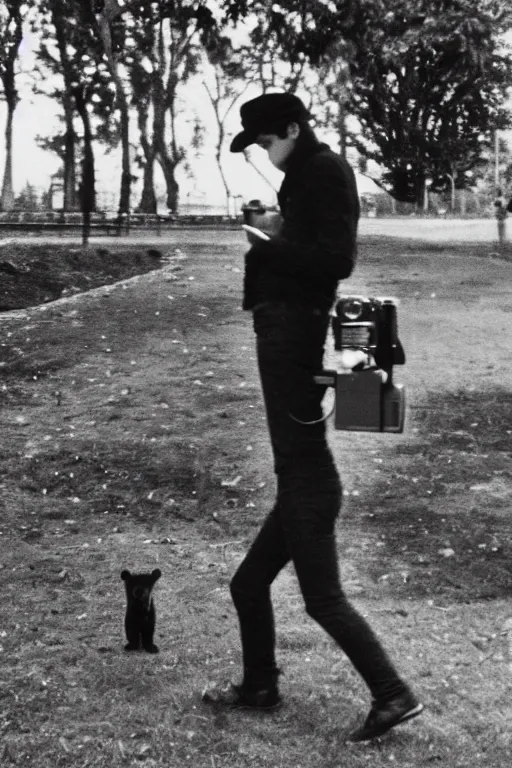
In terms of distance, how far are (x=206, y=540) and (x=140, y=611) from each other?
80.5 inches

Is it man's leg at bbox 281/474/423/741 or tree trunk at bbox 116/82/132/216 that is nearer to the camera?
man's leg at bbox 281/474/423/741

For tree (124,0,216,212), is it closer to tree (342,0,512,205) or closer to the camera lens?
tree (342,0,512,205)

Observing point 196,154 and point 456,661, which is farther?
point 196,154

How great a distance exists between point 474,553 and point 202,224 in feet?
84.2

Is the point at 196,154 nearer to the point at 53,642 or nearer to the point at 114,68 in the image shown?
the point at 114,68

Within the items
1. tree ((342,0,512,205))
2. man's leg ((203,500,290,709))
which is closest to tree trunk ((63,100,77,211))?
tree ((342,0,512,205))

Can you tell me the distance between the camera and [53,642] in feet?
17.6

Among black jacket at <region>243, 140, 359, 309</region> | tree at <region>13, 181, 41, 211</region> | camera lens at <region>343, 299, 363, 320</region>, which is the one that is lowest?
camera lens at <region>343, 299, 363, 320</region>

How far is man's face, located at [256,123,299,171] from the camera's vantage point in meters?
3.81

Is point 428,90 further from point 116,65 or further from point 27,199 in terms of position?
point 27,199

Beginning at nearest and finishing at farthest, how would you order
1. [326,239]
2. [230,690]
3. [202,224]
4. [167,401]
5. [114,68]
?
[326,239] < [230,690] < [167,401] < [114,68] < [202,224]

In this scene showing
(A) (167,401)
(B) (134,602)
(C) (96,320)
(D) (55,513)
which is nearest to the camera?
(B) (134,602)

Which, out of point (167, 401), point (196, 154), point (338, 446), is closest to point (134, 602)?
point (338, 446)

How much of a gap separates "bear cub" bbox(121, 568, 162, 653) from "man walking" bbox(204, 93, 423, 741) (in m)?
1.15
